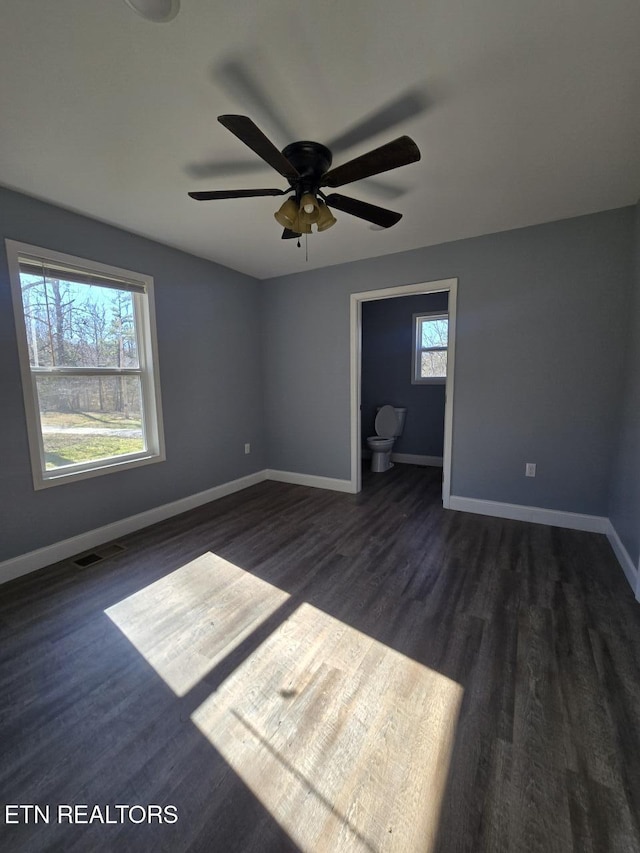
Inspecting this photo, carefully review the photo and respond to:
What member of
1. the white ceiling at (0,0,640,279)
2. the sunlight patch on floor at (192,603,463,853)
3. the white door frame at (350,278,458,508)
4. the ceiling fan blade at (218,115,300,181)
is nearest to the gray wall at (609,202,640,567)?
the white ceiling at (0,0,640,279)

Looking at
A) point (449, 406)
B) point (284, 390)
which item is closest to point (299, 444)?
point (284, 390)

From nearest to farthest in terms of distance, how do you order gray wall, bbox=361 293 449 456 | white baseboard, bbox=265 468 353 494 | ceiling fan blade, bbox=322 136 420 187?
ceiling fan blade, bbox=322 136 420 187 → white baseboard, bbox=265 468 353 494 → gray wall, bbox=361 293 449 456

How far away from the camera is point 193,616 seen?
1.95 metres

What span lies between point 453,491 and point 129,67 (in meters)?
3.55

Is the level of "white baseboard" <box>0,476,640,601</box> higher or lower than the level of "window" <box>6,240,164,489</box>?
lower

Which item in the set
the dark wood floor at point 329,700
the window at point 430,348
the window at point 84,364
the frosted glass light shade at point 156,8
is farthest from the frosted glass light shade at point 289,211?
the window at point 430,348

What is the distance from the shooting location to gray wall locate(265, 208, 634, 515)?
8.84 ft

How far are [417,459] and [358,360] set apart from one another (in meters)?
2.14

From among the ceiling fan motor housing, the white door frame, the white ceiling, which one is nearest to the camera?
the white ceiling

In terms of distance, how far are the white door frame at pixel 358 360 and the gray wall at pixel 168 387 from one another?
127 centimetres

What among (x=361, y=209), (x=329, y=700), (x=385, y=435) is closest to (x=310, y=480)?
(x=385, y=435)

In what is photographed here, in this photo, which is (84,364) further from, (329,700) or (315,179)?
(329,700)

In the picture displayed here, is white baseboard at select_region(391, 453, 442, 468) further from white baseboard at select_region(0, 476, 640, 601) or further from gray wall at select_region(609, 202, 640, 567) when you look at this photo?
gray wall at select_region(609, 202, 640, 567)

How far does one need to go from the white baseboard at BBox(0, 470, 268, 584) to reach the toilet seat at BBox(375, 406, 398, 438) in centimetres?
232
